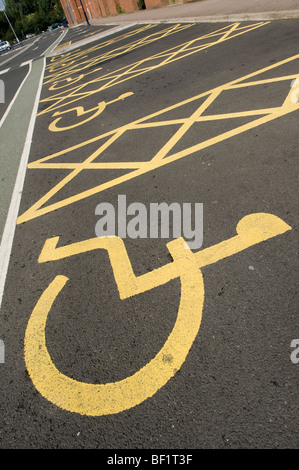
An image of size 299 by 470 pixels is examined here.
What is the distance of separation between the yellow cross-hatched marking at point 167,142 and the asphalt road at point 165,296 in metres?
0.04

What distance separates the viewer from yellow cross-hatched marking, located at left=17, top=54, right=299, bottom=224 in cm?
433

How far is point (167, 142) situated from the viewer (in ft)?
16.1

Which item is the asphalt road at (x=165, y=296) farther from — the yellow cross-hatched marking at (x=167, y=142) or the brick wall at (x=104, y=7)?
the brick wall at (x=104, y=7)

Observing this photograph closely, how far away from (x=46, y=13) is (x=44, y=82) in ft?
291

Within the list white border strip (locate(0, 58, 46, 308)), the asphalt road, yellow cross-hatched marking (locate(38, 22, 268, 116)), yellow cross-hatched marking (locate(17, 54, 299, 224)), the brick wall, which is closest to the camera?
the asphalt road

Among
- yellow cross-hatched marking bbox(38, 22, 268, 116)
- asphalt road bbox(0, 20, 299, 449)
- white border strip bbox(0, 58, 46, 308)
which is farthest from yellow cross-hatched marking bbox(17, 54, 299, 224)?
yellow cross-hatched marking bbox(38, 22, 268, 116)

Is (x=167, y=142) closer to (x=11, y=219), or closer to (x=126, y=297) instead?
(x=11, y=219)

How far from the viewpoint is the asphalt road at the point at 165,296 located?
182 cm

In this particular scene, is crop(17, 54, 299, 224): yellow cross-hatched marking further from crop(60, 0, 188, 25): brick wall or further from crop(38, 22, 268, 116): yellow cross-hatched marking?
crop(60, 0, 188, 25): brick wall

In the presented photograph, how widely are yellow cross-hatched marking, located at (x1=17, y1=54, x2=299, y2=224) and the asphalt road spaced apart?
37mm

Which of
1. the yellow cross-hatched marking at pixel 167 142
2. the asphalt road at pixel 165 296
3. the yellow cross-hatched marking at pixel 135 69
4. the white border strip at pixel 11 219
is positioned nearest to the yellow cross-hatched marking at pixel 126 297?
the asphalt road at pixel 165 296

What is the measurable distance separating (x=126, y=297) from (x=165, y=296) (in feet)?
1.20
